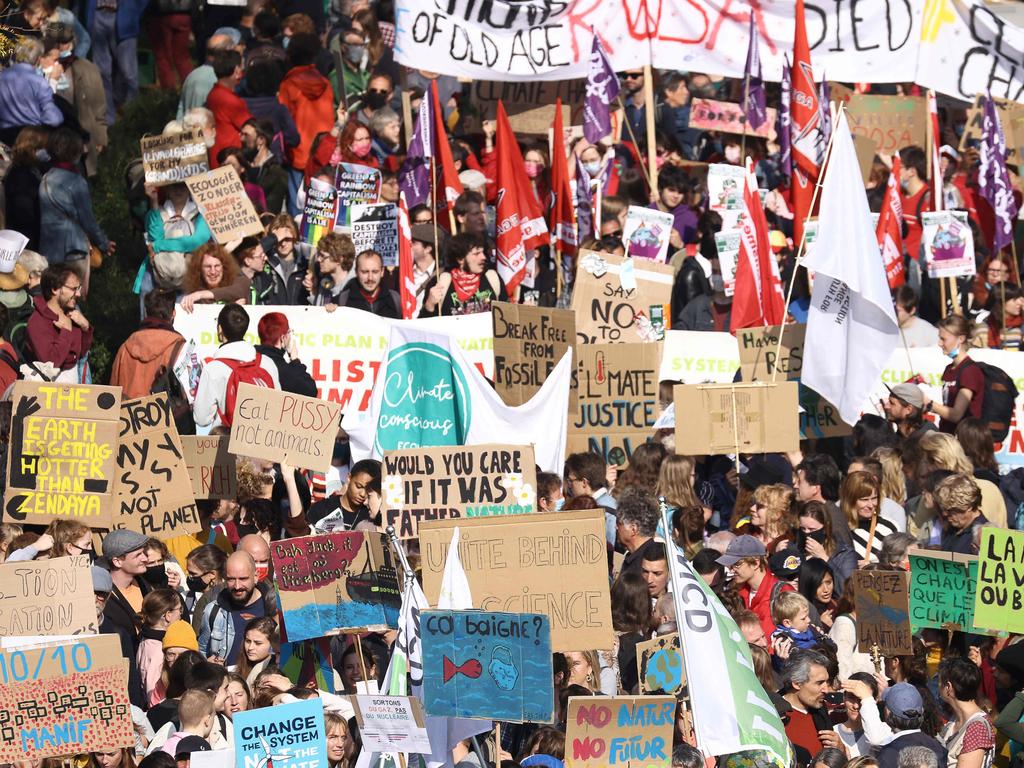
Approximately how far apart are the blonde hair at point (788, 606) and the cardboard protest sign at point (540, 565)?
923 mm


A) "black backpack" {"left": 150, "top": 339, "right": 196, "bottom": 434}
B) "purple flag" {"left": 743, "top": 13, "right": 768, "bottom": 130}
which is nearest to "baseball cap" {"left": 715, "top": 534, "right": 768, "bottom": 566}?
"black backpack" {"left": 150, "top": 339, "right": 196, "bottom": 434}

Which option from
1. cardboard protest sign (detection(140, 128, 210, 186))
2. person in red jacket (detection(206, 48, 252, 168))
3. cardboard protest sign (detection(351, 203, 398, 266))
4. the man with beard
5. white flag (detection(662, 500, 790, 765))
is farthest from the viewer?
person in red jacket (detection(206, 48, 252, 168))

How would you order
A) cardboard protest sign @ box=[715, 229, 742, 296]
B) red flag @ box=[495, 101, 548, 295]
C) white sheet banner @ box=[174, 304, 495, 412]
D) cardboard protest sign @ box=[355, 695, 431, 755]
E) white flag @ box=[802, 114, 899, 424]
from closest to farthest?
cardboard protest sign @ box=[355, 695, 431, 755]
white flag @ box=[802, 114, 899, 424]
white sheet banner @ box=[174, 304, 495, 412]
cardboard protest sign @ box=[715, 229, 742, 296]
red flag @ box=[495, 101, 548, 295]

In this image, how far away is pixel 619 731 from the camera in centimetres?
990

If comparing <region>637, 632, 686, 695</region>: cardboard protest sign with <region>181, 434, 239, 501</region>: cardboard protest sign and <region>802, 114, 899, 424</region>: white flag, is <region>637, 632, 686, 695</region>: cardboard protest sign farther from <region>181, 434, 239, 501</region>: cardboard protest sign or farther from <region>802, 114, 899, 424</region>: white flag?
<region>802, 114, 899, 424</region>: white flag

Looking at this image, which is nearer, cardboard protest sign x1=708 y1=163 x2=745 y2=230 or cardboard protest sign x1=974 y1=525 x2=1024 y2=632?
cardboard protest sign x1=974 y1=525 x2=1024 y2=632

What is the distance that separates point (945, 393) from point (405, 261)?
3905 millimetres

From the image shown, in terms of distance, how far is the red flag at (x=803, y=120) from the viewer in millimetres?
18125

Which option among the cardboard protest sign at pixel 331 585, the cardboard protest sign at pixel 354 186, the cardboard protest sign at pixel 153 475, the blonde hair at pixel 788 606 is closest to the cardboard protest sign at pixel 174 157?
the cardboard protest sign at pixel 354 186

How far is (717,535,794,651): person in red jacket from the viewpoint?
12.1m

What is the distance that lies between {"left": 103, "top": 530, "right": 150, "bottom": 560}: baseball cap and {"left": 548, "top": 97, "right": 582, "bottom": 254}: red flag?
6593 mm

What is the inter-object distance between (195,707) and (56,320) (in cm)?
506

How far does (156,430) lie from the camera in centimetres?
1344

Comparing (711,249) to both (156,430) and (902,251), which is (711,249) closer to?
(902,251)
